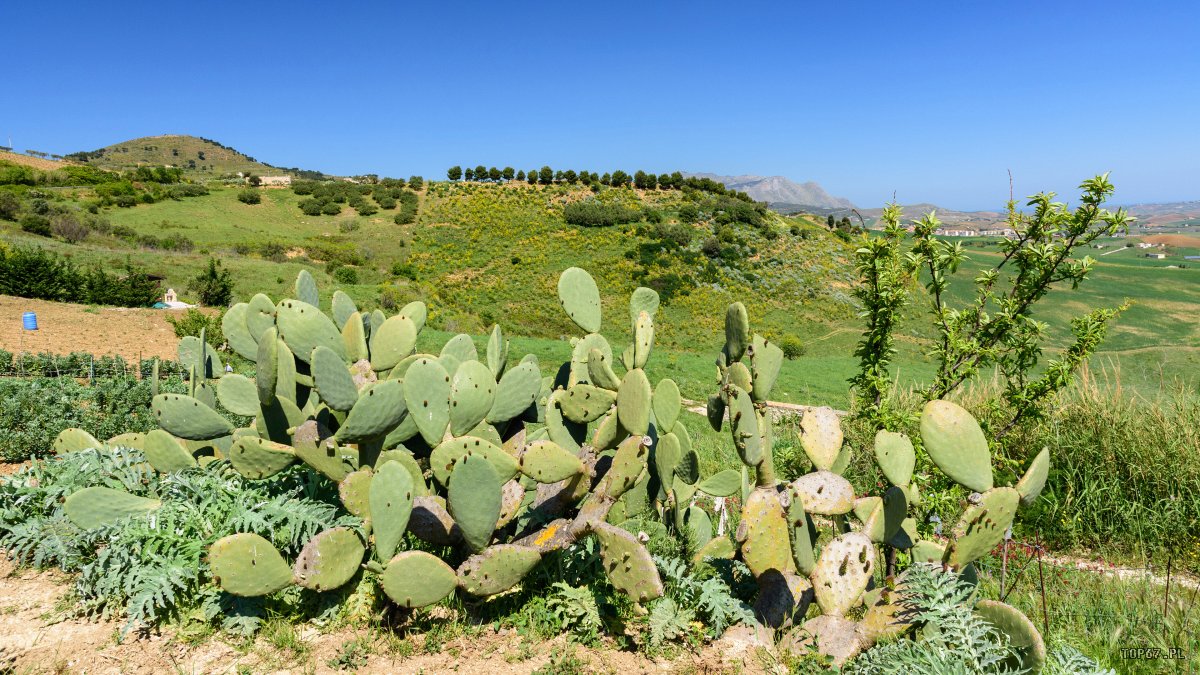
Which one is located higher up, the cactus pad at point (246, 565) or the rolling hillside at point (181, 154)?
the rolling hillside at point (181, 154)

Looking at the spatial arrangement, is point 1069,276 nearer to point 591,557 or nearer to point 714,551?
point 714,551

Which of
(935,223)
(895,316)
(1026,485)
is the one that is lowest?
(1026,485)

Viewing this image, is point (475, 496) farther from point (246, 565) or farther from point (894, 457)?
point (894, 457)

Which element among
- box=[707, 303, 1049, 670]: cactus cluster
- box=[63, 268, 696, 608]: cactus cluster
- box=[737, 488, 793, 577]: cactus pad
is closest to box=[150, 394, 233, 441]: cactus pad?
box=[63, 268, 696, 608]: cactus cluster

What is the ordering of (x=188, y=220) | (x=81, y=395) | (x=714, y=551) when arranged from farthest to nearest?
(x=188, y=220)
(x=81, y=395)
(x=714, y=551)

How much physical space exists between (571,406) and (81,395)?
23.1ft

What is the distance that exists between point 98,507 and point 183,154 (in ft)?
315

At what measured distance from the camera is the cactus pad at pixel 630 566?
2.24 metres

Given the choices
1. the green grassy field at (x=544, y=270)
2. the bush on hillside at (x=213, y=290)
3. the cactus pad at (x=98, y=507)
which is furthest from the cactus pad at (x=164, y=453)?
the bush on hillside at (x=213, y=290)

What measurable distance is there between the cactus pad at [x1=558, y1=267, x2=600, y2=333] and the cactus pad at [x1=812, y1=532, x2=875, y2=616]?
4.91 ft

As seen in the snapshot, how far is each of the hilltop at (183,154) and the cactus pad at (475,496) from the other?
261ft

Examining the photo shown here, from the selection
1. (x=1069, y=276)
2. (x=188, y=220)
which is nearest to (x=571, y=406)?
(x=1069, y=276)

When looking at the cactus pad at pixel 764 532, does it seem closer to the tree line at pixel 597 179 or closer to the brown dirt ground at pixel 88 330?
the brown dirt ground at pixel 88 330

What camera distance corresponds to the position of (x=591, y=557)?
2.88m
